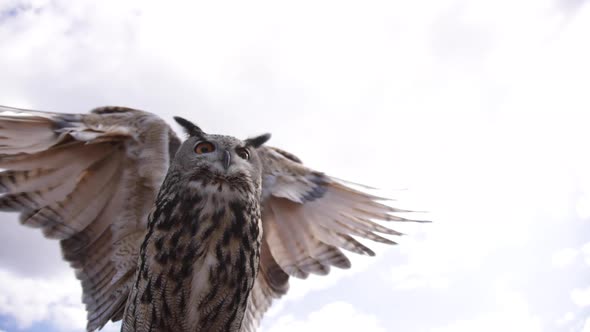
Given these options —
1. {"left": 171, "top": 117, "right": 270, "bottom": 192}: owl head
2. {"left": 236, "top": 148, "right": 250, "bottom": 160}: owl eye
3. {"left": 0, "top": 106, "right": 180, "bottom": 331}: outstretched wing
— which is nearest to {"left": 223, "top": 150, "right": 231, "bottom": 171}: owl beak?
{"left": 171, "top": 117, "right": 270, "bottom": 192}: owl head

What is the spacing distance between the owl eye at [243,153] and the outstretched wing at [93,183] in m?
0.78

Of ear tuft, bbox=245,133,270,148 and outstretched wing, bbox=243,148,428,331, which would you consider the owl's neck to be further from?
outstretched wing, bbox=243,148,428,331

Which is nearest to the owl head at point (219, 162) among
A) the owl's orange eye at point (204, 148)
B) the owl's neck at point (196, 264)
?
the owl's orange eye at point (204, 148)

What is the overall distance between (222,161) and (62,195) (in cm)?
138

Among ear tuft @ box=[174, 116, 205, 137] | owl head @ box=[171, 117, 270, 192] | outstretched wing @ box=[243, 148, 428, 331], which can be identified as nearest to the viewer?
owl head @ box=[171, 117, 270, 192]

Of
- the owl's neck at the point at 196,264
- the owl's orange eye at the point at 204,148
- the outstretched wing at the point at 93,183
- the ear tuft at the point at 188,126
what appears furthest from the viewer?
the ear tuft at the point at 188,126

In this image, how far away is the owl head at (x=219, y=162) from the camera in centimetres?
307

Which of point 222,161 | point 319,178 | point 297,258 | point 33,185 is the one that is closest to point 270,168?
point 319,178

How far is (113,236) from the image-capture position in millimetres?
3918

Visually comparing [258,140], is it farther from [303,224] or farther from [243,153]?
[303,224]

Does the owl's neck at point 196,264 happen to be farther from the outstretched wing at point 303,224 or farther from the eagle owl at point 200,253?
the outstretched wing at point 303,224

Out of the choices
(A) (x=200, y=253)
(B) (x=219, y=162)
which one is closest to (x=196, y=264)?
(A) (x=200, y=253)

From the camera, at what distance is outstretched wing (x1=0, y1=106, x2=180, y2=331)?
3480 millimetres

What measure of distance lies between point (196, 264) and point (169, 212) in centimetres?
35
